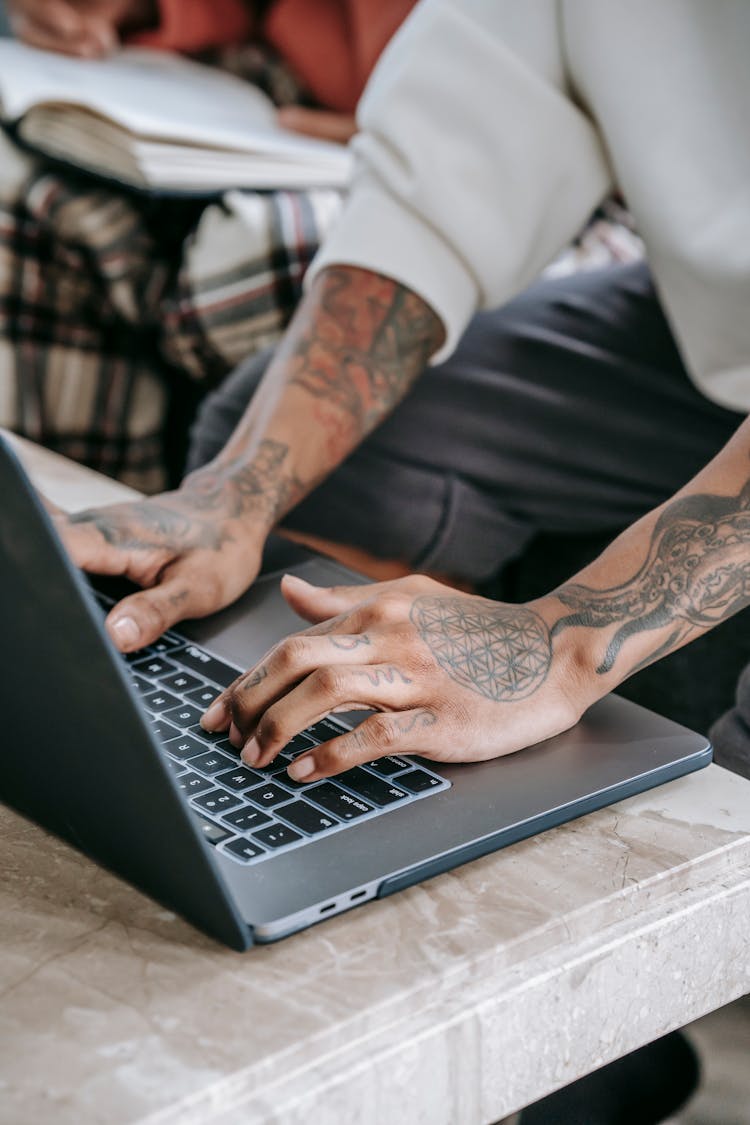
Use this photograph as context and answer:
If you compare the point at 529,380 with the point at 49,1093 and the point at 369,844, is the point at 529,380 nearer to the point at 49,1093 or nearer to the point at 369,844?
the point at 369,844

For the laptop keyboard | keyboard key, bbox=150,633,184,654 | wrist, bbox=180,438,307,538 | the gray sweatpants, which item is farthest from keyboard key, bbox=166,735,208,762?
the gray sweatpants

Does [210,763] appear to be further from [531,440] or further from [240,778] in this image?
[531,440]

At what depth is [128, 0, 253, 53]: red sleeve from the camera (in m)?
1.81

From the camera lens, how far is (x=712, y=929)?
1.49 feet

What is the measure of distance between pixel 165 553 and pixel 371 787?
0.79 feet

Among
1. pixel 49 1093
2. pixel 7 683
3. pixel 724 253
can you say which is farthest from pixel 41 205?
pixel 49 1093

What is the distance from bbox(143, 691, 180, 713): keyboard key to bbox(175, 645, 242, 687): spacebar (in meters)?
0.03

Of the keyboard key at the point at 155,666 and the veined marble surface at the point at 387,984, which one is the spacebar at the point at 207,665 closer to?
the keyboard key at the point at 155,666

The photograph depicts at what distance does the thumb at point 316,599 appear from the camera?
58cm

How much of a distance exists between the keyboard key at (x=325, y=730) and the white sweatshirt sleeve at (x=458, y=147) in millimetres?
450

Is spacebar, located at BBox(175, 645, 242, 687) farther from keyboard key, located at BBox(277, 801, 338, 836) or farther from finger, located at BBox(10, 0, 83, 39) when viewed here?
finger, located at BBox(10, 0, 83, 39)

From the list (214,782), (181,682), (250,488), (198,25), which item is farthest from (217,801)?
(198,25)

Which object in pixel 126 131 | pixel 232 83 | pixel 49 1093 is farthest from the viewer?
pixel 232 83

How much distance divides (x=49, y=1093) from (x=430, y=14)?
31.6 inches
